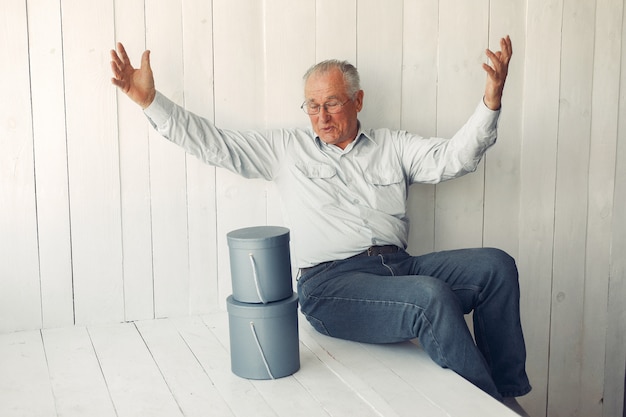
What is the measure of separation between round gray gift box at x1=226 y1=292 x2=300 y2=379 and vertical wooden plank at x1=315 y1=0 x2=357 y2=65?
3.73 feet

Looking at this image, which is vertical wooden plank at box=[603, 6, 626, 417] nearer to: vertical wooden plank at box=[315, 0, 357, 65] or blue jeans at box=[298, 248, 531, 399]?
blue jeans at box=[298, 248, 531, 399]

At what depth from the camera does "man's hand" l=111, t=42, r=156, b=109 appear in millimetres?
2458

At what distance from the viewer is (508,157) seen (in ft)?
10.7

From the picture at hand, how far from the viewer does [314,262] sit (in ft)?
8.95

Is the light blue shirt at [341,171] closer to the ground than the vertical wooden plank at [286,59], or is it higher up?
closer to the ground

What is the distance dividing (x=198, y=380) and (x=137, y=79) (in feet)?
3.41

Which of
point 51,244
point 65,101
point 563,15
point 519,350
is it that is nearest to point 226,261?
point 51,244

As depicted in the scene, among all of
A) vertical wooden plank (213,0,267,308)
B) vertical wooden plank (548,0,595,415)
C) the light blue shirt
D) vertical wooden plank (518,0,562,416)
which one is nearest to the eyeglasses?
the light blue shirt

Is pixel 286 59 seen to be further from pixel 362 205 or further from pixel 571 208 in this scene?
pixel 571 208

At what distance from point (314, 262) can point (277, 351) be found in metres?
0.56

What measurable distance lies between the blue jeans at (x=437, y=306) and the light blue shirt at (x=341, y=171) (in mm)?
104

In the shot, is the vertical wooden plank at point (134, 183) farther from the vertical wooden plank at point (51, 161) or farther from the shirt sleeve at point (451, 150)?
the shirt sleeve at point (451, 150)

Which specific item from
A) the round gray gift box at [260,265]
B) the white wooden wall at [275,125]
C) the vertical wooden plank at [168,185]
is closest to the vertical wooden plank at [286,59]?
the white wooden wall at [275,125]

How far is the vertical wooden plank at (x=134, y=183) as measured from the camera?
264 cm
